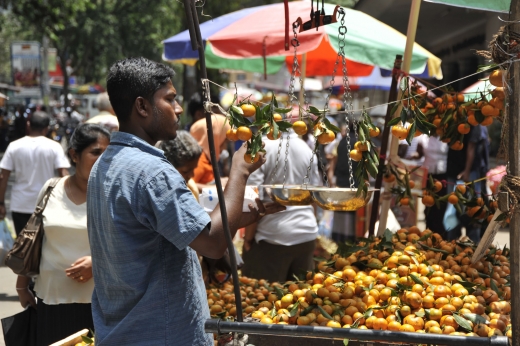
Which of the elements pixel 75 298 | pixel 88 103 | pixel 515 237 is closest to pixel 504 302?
pixel 515 237

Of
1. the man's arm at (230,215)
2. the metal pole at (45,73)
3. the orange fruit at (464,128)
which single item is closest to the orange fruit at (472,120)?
the orange fruit at (464,128)

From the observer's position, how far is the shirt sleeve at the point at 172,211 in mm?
2066

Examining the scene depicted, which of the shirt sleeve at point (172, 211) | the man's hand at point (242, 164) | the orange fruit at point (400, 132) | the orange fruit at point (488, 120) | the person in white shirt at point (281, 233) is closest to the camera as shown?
the shirt sleeve at point (172, 211)

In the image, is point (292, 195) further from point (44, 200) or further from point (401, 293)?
point (44, 200)

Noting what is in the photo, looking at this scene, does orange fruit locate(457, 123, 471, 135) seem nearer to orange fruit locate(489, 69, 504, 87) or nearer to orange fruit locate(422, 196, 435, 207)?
orange fruit locate(422, 196, 435, 207)

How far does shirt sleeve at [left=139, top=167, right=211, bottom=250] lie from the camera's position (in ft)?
6.78

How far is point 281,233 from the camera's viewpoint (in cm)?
501

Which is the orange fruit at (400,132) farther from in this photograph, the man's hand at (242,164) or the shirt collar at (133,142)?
the shirt collar at (133,142)

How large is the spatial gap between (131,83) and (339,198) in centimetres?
109

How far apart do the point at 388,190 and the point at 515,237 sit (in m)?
2.27

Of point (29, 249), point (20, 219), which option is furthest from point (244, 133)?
point (20, 219)

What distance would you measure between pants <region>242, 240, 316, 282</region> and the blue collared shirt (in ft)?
9.20

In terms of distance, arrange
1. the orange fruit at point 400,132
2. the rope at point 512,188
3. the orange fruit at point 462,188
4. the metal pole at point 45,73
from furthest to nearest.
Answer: the metal pole at point 45,73, the orange fruit at point 462,188, the orange fruit at point 400,132, the rope at point 512,188

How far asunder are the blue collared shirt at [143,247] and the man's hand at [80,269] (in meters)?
1.21
